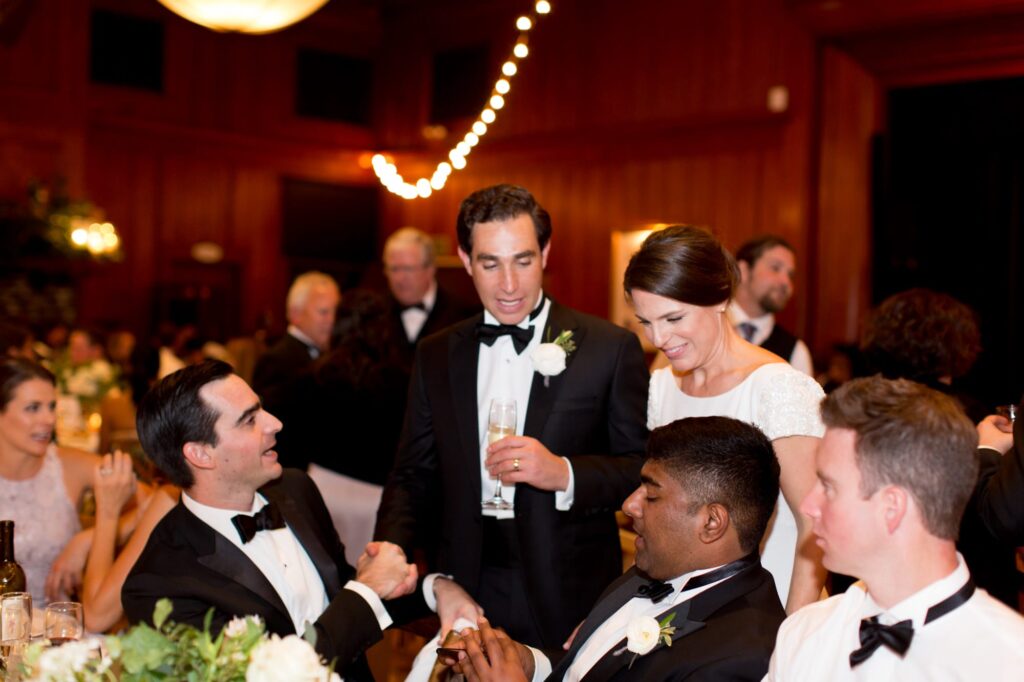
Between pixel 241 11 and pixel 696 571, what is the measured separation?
2976 mm

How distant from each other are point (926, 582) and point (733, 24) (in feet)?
31.8

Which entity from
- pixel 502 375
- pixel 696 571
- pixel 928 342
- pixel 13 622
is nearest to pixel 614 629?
pixel 696 571

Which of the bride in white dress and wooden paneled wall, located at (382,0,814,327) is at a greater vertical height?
wooden paneled wall, located at (382,0,814,327)

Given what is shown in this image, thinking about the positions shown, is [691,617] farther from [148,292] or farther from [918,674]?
[148,292]

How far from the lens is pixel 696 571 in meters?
2.26

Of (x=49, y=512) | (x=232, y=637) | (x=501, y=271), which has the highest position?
(x=501, y=271)

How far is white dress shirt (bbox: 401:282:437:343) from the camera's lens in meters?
6.25

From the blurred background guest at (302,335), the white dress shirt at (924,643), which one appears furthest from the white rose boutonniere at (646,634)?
the blurred background guest at (302,335)

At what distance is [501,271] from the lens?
2922 mm

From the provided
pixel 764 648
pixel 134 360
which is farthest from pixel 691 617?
pixel 134 360

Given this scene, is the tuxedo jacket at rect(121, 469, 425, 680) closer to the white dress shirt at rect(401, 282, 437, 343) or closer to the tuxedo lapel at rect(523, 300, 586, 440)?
the tuxedo lapel at rect(523, 300, 586, 440)

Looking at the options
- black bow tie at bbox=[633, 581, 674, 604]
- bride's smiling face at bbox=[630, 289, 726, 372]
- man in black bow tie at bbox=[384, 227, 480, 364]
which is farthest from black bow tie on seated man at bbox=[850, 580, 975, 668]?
man in black bow tie at bbox=[384, 227, 480, 364]

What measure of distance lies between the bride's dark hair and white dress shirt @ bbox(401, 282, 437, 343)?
3608mm

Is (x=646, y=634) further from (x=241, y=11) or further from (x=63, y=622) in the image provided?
(x=241, y=11)
